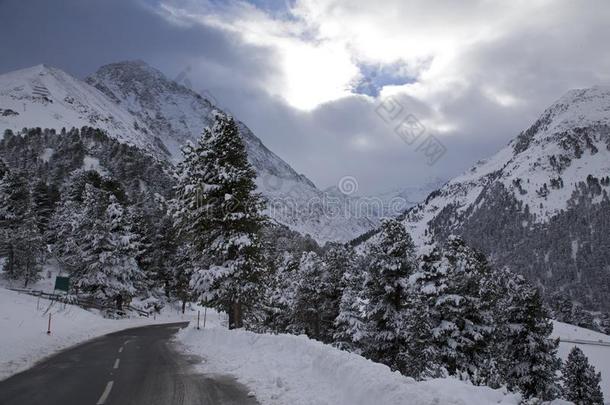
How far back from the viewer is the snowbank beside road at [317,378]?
7.78 meters

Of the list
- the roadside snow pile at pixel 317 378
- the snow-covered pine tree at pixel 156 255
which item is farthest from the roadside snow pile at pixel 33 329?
the snow-covered pine tree at pixel 156 255

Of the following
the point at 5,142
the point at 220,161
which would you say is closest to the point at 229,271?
the point at 220,161

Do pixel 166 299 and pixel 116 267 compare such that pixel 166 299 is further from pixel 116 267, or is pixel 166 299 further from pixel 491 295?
pixel 491 295

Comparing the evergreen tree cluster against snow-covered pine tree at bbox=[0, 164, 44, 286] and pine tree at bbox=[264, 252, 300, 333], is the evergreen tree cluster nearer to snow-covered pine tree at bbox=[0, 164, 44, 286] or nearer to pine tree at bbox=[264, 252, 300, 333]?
pine tree at bbox=[264, 252, 300, 333]

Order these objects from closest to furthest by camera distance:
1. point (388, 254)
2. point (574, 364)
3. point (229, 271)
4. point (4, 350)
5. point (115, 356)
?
1. point (4, 350)
2. point (115, 356)
3. point (229, 271)
4. point (388, 254)
5. point (574, 364)

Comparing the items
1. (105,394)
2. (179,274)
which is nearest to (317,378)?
(105,394)

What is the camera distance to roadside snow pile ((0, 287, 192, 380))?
16203 mm

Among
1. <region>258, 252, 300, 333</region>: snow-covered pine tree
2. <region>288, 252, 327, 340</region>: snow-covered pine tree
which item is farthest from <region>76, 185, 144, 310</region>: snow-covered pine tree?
<region>288, 252, 327, 340</region>: snow-covered pine tree

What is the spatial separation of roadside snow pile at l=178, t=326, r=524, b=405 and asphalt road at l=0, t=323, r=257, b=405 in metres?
0.85

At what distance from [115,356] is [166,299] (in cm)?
4963

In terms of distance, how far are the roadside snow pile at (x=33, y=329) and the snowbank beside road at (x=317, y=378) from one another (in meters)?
6.51

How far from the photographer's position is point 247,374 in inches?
527

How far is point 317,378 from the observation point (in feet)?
38.1

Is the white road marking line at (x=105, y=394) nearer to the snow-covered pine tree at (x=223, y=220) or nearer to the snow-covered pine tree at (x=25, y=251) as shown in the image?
the snow-covered pine tree at (x=223, y=220)
